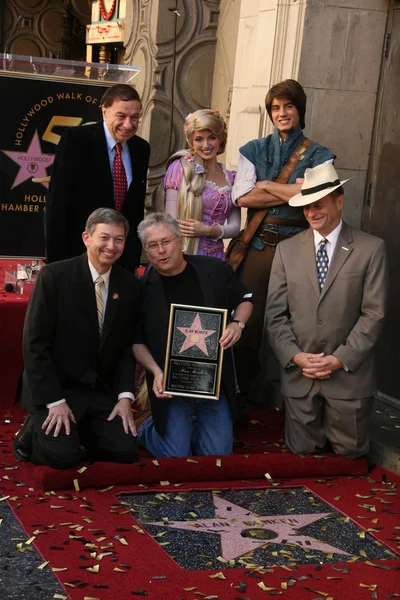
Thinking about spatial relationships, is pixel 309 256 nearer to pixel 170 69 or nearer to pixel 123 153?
pixel 123 153

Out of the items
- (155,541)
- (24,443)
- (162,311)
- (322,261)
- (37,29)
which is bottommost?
(155,541)

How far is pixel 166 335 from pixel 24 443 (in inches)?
38.1

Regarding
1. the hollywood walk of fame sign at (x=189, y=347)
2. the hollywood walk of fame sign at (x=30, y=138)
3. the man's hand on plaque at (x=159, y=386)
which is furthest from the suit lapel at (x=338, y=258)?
the hollywood walk of fame sign at (x=30, y=138)

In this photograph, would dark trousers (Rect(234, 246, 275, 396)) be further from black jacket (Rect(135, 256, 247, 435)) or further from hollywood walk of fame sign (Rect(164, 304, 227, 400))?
hollywood walk of fame sign (Rect(164, 304, 227, 400))

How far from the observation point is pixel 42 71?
696 centimetres

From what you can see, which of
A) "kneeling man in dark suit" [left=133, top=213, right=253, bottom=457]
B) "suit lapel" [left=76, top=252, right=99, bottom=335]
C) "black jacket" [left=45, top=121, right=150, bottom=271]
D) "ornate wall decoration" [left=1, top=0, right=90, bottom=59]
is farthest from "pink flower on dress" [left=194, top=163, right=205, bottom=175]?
"ornate wall decoration" [left=1, top=0, right=90, bottom=59]

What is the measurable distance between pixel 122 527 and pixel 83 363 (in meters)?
1.11

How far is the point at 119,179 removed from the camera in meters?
6.07

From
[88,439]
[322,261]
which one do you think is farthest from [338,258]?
[88,439]

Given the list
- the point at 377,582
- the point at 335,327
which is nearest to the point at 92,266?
the point at 335,327

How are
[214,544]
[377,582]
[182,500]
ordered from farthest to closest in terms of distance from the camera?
1. [182,500]
2. [214,544]
3. [377,582]

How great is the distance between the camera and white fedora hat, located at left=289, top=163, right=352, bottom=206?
566cm

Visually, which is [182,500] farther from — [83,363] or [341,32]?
[341,32]

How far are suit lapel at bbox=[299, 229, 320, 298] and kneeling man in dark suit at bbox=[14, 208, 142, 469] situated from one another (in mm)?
999
